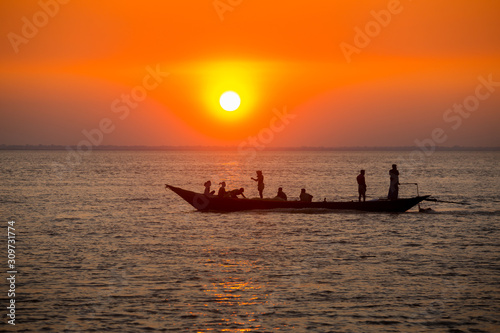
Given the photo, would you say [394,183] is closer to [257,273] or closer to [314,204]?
[314,204]

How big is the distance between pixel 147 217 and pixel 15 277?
67.8 ft

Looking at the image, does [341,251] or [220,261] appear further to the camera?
[341,251]

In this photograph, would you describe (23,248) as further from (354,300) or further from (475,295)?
(475,295)

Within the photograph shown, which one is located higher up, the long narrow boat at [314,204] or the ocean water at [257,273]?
the long narrow boat at [314,204]

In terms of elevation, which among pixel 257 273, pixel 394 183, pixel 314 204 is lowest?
pixel 257 273

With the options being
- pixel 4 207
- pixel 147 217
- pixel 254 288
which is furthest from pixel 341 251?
pixel 4 207

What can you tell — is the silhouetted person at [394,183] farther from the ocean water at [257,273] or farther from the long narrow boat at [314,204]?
the ocean water at [257,273]

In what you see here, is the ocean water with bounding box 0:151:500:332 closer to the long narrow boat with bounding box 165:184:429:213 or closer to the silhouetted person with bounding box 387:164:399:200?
the long narrow boat with bounding box 165:184:429:213

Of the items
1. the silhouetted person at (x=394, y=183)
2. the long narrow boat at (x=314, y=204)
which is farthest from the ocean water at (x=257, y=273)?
the silhouetted person at (x=394, y=183)

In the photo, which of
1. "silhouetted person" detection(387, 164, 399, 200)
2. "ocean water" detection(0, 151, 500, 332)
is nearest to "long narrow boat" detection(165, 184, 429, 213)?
"silhouetted person" detection(387, 164, 399, 200)

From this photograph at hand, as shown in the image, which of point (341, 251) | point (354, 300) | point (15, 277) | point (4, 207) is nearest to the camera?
point (354, 300)

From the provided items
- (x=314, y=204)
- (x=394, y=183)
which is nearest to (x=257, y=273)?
(x=314, y=204)

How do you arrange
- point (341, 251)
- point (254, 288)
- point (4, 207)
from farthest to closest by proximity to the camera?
point (4, 207) < point (341, 251) < point (254, 288)

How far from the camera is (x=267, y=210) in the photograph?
4041 cm
